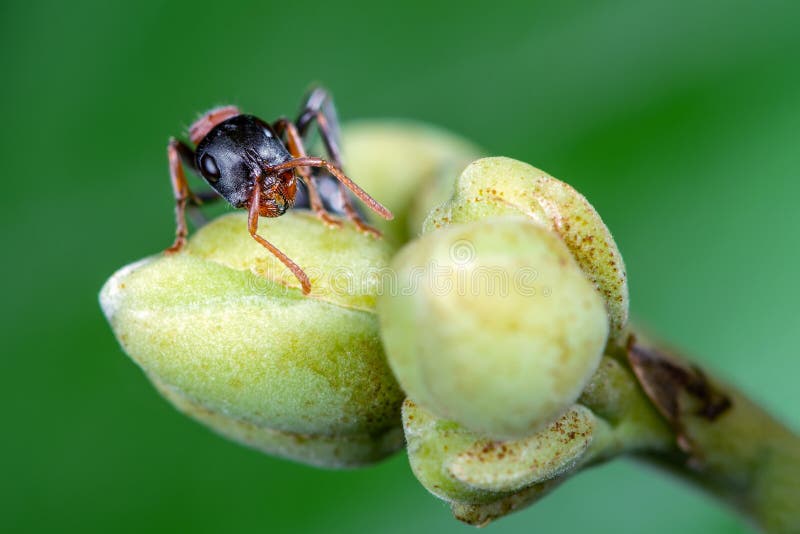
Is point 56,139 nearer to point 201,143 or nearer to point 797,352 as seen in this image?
point 201,143

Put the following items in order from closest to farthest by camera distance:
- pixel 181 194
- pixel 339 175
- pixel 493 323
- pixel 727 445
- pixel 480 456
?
1. pixel 493 323
2. pixel 480 456
3. pixel 727 445
4. pixel 339 175
5. pixel 181 194

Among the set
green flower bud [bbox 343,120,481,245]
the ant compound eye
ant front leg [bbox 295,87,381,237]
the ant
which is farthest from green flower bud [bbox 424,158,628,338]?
the ant compound eye

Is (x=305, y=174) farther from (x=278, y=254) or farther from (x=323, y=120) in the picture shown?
(x=278, y=254)

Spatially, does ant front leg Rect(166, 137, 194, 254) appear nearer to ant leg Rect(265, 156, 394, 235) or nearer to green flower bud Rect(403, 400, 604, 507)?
ant leg Rect(265, 156, 394, 235)

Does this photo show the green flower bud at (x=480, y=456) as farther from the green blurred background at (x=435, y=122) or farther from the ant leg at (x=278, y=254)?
the green blurred background at (x=435, y=122)

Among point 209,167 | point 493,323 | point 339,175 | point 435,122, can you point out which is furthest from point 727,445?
point 435,122

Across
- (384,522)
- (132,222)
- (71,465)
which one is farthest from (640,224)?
(71,465)
